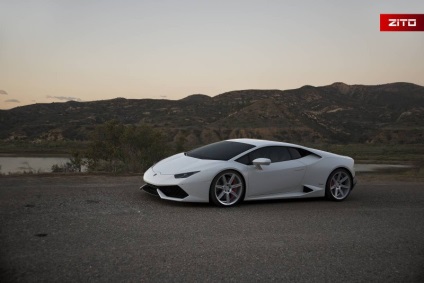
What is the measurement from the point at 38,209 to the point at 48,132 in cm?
8618

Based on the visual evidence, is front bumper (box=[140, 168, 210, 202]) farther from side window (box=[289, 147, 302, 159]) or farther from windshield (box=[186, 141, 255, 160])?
side window (box=[289, 147, 302, 159])

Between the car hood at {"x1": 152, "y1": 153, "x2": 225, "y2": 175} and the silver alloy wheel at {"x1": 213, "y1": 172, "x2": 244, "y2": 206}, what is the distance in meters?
0.33

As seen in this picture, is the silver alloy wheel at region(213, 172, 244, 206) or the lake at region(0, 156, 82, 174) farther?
the lake at region(0, 156, 82, 174)

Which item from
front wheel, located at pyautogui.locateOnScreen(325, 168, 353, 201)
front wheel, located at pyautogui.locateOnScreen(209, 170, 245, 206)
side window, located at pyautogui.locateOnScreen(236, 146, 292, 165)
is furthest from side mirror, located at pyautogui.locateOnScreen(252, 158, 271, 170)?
front wheel, located at pyautogui.locateOnScreen(325, 168, 353, 201)

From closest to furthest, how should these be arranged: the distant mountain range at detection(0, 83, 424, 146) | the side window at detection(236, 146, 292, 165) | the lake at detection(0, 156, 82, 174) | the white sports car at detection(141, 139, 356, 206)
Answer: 1. the white sports car at detection(141, 139, 356, 206)
2. the side window at detection(236, 146, 292, 165)
3. the lake at detection(0, 156, 82, 174)
4. the distant mountain range at detection(0, 83, 424, 146)

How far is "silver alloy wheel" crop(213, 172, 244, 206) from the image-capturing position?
9000 millimetres

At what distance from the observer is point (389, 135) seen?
90.7 metres

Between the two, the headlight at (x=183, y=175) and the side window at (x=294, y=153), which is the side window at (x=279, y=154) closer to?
the side window at (x=294, y=153)

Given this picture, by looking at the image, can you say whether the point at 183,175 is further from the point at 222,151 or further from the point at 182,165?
the point at 222,151

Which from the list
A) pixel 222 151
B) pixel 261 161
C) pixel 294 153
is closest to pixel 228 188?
pixel 261 161

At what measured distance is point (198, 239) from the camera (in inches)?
253

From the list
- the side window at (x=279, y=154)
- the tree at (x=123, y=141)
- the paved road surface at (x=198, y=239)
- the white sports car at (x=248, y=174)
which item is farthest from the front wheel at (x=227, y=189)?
the tree at (x=123, y=141)

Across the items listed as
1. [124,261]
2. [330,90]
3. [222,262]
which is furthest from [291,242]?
[330,90]

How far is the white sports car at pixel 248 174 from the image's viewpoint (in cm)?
888
